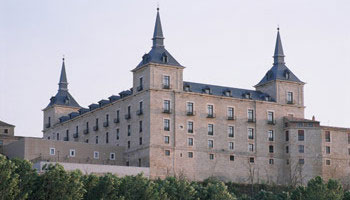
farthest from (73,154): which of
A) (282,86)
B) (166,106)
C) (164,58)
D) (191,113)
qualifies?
(282,86)

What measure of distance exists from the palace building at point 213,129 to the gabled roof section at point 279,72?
0.47 ft

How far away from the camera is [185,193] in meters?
88.1

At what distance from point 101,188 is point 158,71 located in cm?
3086

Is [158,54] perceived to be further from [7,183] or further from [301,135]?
[7,183]

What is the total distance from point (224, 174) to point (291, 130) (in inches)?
404

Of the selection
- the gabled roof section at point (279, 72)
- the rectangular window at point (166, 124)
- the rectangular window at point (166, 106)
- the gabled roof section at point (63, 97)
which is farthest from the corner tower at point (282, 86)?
the gabled roof section at point (63, 97)

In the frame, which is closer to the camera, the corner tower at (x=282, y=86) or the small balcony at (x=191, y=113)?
the small balcony at (x=191, y=113)

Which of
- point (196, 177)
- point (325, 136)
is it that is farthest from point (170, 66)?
point (325, 136)

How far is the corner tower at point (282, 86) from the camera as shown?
4742 inches

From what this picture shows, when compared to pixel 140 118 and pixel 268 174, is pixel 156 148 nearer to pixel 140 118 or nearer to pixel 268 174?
pixel 140 118

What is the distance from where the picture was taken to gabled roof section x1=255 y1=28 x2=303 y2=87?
399ft

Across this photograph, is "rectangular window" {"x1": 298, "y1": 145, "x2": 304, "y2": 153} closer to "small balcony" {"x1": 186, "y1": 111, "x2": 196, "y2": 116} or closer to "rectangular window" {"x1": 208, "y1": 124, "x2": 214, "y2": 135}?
"rectangular window" {"x1": 208, "y1": 124, "x2": 214, "y2": 135}

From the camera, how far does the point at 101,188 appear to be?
8256 cm

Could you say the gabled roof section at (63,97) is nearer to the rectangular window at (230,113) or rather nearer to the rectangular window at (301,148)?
the rectangular window at (230,113)
